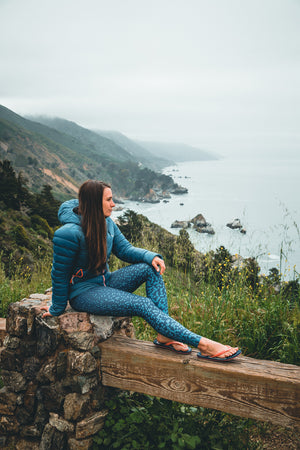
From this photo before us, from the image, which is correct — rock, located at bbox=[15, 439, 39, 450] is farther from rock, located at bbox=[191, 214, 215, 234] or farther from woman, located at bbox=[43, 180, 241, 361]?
rock, located at bbox=[191, 214, 215, 234]

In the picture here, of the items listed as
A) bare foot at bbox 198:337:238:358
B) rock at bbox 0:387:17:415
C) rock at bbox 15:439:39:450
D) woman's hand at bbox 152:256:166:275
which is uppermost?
woman's hand at bbox 152:256:166:275

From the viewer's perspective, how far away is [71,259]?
8.11 ft

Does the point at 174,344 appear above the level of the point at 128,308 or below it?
below

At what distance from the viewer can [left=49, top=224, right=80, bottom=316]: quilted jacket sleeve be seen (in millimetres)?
2441

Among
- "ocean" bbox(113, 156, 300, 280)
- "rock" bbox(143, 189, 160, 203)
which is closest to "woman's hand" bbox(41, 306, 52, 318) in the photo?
"ocean" bbox(113, 156, 300, 280)

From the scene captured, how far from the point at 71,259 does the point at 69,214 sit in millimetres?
393

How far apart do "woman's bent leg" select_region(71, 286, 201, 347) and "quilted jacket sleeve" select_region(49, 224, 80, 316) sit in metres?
0.14

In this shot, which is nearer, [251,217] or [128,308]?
[128,308]

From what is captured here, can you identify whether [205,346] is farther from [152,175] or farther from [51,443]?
[152,175]

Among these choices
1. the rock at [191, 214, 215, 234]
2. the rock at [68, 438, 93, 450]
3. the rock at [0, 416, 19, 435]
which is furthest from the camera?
the rock at [191, 214, 215, 234]

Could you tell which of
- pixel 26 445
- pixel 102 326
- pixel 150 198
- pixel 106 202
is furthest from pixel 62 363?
pixel 150 198

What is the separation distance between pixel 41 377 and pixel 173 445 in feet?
3.71

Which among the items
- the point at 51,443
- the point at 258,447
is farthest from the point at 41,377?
the point at 258,447

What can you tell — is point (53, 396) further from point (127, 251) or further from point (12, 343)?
point (127, 251)
